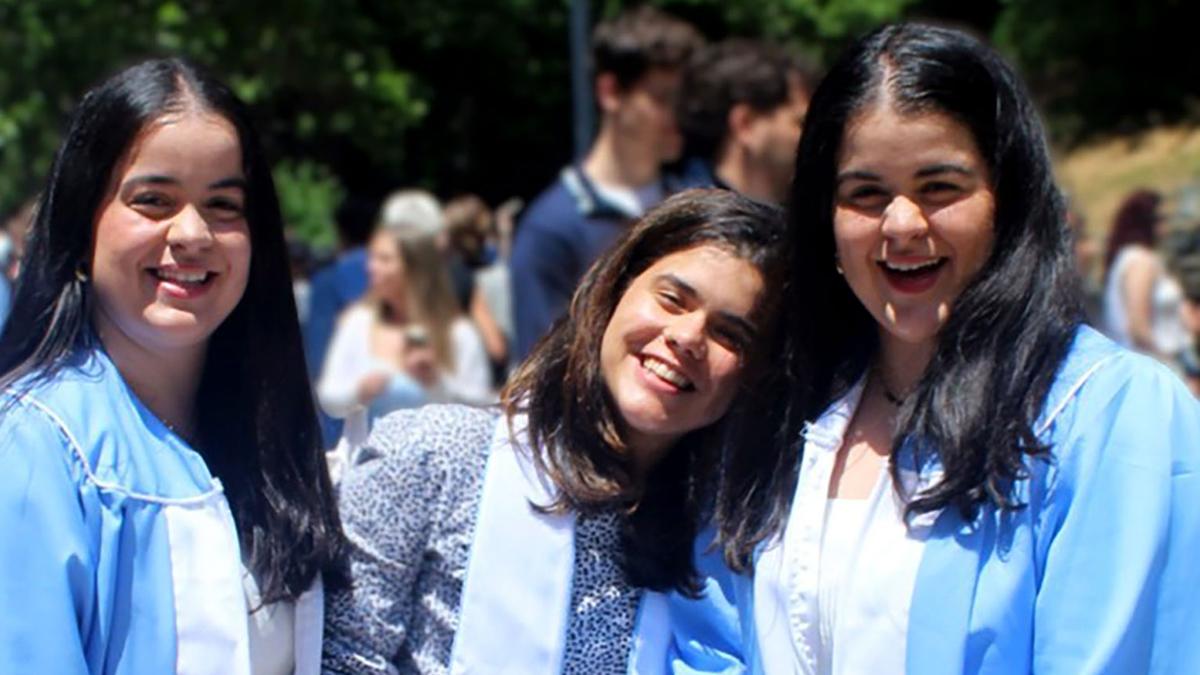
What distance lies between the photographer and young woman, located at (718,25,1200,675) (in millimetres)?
2717

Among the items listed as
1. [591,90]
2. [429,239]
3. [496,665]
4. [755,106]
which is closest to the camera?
[496,665]

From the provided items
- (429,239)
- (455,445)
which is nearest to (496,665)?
(455,445)

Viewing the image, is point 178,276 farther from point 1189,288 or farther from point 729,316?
point 1189,288

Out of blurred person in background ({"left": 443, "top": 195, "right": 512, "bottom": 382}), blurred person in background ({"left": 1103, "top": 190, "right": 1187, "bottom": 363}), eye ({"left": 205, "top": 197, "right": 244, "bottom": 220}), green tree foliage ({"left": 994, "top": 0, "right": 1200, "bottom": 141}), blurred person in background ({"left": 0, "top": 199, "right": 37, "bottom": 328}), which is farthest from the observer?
green tree foliage ({"left": 994, "top": 0, "right": 1200, "bottom": 141})

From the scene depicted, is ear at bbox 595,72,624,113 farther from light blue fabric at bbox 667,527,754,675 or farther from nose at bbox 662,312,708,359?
light blue fabric at bbox 667,527,754,675

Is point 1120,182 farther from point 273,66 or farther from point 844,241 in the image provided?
point 844,241

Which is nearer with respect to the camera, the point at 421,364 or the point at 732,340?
the point at 732,340

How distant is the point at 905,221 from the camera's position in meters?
2.91

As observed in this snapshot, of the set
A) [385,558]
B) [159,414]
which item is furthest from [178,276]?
[385,558]

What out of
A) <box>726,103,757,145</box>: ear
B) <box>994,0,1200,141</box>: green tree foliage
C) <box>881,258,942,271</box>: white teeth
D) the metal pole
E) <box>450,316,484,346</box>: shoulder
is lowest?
<box>450,316,484,346</box>: shoulder

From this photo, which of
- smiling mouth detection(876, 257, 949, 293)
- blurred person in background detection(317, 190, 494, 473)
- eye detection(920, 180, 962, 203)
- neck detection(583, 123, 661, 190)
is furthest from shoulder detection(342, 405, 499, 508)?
blurred person in background detection(317, 190, 494, 473)

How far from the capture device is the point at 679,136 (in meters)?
5.34

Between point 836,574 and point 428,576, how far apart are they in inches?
30.7

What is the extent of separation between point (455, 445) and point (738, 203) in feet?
2.15
